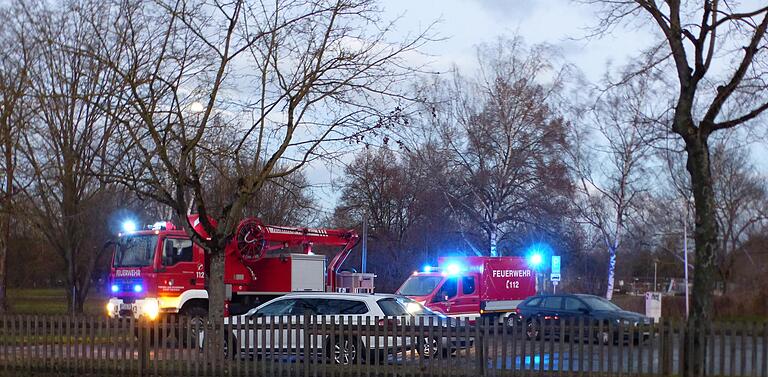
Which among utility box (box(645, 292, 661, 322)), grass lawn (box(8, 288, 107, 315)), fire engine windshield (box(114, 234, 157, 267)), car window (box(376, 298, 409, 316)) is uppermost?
fire engine windshield (box(114, 234, 157, 267))

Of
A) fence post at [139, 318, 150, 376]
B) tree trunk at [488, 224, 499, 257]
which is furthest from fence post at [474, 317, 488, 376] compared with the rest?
tree trunk at [488, 224, 499, 257]

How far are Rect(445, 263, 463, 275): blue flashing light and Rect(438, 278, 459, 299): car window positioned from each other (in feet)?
1.00

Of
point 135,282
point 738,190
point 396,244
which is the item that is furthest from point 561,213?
point 135,282

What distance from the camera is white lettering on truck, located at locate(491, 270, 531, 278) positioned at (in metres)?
26.7

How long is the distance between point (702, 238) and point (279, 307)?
29.2 ft

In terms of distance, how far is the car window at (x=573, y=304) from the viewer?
2461 cm

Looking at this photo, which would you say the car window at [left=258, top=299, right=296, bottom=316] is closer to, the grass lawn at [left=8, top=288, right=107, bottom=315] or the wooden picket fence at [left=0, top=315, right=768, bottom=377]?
the wooden picket fence at [left=0, top=315, right=768, bottom=377]

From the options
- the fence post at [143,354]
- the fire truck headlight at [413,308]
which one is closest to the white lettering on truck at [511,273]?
the fire truck headlight at [413,308]

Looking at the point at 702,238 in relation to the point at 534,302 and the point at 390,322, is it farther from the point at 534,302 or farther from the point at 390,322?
the point at 534,302

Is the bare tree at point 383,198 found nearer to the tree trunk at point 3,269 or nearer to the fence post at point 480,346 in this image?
the tree trunk at point 3,269

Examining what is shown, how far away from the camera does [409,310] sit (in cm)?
1789

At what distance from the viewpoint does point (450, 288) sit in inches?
996

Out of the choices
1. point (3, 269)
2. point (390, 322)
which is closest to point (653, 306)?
point (390, 322)

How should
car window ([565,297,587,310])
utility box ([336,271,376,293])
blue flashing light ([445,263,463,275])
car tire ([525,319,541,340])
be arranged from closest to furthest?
car tire ([525,319,541,340])
car window ([565,297,587,310])
blue flashing light ([445,263,463,275])
utility box ([336,271,376,293])
